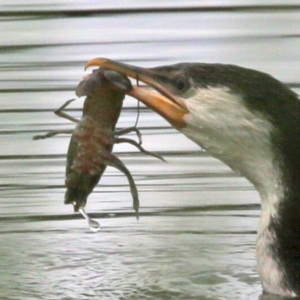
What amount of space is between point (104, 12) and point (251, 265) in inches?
217

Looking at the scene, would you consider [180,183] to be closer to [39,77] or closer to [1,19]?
[39,77]

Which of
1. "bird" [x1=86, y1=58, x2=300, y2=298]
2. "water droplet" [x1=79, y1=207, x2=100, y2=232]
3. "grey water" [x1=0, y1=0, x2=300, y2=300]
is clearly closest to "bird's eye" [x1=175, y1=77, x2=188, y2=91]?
"bird" [x1=86, y1=58, x2=300, y2=298]

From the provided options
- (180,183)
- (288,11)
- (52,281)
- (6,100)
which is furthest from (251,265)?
(288,11)

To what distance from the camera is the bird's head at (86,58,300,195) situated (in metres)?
7.88

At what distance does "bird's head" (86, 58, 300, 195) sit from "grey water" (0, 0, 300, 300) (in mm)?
826

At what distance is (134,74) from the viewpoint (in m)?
8.12

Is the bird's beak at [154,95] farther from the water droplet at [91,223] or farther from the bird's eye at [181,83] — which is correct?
the water droplet at [91,223]

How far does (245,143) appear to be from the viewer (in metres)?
7.90

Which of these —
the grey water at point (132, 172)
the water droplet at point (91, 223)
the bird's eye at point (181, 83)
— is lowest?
the grey water at point (132, 172)

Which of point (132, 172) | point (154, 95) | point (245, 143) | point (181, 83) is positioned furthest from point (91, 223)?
point (132, 172)

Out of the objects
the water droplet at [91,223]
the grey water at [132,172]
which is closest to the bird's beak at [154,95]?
the water droplet at [91,223]

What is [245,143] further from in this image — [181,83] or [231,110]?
[181,83]

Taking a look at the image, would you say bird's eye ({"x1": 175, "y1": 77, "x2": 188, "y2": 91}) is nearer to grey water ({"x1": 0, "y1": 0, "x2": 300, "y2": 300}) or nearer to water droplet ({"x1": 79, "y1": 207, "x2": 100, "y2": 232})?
water droplet ({"x1": 79, "y1": 207, "x2": 100, "y2": 232})

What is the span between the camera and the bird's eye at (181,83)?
808 centimetres
